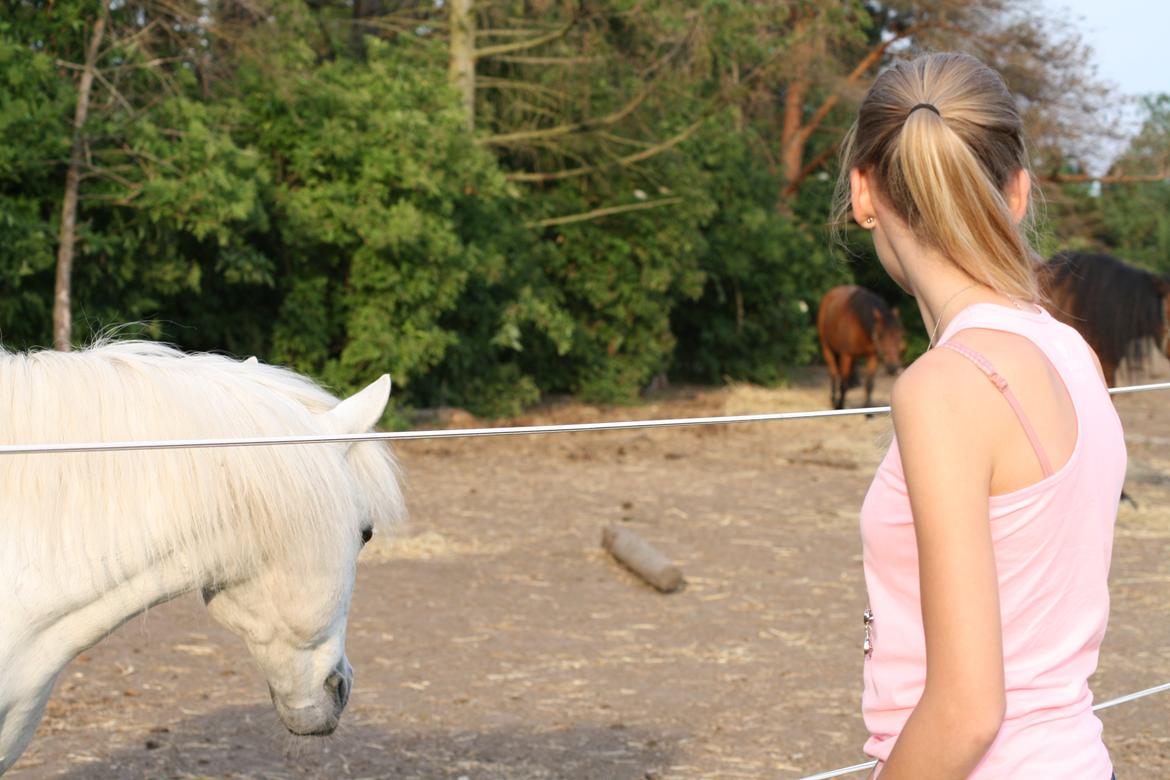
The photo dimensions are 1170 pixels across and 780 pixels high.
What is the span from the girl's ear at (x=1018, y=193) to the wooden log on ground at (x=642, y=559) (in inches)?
207

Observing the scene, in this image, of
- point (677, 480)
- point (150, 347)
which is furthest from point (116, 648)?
point (677, 480)

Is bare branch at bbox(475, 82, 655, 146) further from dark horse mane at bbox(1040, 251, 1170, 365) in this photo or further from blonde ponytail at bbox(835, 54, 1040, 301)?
blonde ponytail at bbox(835, 54, 1040, 301)

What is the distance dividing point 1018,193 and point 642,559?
18.3 feet

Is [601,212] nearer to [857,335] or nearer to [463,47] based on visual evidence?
[463,47]

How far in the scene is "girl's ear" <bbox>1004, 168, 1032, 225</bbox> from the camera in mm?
1242

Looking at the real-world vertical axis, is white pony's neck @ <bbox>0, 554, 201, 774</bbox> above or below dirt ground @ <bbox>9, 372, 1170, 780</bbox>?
above

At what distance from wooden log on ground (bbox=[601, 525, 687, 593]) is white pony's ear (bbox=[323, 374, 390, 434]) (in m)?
4.34

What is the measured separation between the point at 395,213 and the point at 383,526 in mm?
9908

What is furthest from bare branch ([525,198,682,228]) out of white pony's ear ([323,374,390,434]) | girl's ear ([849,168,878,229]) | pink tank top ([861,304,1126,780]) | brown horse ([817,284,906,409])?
pink tank top ([861,304,1126,780])

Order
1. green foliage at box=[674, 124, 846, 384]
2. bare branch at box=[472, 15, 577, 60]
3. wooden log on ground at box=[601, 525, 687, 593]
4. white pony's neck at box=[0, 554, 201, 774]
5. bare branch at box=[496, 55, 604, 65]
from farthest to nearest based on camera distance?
green foliage at box=[674, 124, 846, 384] < bare branch at box=[496, 55, 604, 65] < bare branch at box=[472, 15, 577, 60] < wooden log on ground at box=[601, 525, 687, 593] < white pony's neck at box=[0, 554, 201, 774]

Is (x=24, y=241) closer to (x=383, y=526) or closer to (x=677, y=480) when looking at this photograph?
(x=677, y=480)

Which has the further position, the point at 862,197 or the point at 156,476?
the point at 156,476

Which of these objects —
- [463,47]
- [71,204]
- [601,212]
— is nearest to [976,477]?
[71,204]

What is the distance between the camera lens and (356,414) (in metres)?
2.20
